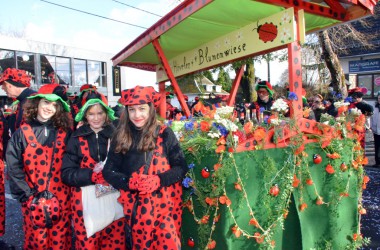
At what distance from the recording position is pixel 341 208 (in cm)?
318

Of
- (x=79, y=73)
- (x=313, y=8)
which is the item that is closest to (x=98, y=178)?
(x=313, y=8)

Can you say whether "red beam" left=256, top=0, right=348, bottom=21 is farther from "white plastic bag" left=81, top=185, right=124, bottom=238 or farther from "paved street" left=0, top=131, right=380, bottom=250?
"paved street" left=0, top=131, right=380, bottom=250

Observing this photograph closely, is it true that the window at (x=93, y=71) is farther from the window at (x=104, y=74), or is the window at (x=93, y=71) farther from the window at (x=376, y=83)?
the window at (x=376, y=83)

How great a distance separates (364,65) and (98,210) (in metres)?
18.3

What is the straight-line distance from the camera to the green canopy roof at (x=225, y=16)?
3322 mm

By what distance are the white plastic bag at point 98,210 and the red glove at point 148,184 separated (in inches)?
21.8

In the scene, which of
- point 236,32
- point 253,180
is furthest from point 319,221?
point 236,32

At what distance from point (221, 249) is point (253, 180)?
2.09 feet

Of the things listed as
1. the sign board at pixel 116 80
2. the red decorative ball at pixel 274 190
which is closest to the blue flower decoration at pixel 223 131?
the red decorative ball at pixel 274 190

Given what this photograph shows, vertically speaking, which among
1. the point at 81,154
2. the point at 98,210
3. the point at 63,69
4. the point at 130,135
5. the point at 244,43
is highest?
the point at 63,69

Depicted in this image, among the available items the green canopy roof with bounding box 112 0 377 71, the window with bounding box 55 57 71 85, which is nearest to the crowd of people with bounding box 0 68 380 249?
the green canopy roof with bounding box 112 0 377 71

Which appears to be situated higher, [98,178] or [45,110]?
[45,110]

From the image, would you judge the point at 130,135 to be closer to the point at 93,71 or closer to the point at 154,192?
the point at 154,192

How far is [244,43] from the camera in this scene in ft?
12.7
